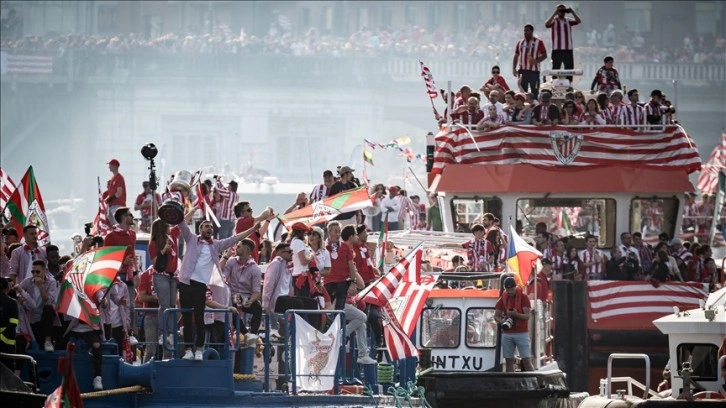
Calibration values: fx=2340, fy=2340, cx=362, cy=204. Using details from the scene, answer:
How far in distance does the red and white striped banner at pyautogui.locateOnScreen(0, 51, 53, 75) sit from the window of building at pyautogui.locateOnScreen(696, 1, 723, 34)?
88.2 ft

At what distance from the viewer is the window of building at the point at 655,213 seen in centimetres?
2794

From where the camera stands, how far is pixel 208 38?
10125 centimetres

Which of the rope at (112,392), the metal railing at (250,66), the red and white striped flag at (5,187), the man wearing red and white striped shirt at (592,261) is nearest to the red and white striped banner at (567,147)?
the man wearing red and white striped shirt at (592,261)

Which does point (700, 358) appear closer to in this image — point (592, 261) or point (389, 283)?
point (389, 283)

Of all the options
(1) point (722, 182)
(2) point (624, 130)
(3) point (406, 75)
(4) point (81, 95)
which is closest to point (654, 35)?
(3) point (406, 75)

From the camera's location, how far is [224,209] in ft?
93.2

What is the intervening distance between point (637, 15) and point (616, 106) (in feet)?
236

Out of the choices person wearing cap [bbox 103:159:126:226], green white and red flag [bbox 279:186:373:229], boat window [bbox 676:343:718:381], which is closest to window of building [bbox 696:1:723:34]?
person wearing cap [bbox 103:159:126:226]

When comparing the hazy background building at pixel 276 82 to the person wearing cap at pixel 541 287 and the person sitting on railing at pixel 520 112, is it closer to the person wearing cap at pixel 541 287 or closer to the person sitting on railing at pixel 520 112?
the person sitting on railing at pixel 520 112

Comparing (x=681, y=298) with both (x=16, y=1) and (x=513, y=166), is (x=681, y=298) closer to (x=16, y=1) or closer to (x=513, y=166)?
(x=513, y=166)

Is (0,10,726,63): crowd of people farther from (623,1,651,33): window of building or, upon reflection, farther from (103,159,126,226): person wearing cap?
(103,159,126,226): person wearing cap

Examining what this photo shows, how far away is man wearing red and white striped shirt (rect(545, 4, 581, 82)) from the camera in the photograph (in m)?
28.7

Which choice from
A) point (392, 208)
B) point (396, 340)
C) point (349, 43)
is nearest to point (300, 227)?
point (396, 340)

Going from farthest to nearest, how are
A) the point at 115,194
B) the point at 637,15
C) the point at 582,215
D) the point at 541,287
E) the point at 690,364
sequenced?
the point at 637,15
the point at 582,215
the point at 115,194
the point at 541,287
the point at 690,364
